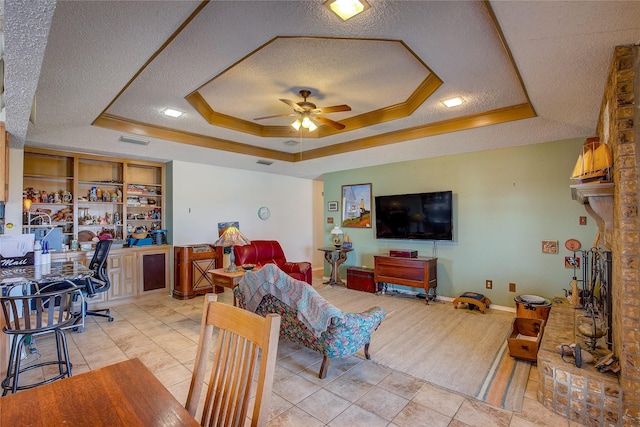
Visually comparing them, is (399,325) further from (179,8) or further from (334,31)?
(179,8)

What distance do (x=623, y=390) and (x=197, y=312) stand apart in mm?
Answer: 4454

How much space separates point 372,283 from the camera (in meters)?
5.69

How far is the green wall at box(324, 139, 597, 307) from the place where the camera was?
4.20 metres

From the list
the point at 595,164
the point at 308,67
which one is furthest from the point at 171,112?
the point at 595,164

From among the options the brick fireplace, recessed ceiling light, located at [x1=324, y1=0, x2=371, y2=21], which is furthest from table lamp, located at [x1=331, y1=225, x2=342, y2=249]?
recessed ceiling light, located at [x1=324, y1=0, x2=371, y2=21]

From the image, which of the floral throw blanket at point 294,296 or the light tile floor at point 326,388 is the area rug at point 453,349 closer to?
the light tile floor at point 326,388

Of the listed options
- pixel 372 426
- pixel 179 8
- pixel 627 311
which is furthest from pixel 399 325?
pixel 179 8

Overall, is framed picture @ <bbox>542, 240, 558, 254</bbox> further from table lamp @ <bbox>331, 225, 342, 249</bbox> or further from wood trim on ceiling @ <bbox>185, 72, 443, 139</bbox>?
table lamp @ <bbox>331, 225, 342, 249</bbox>

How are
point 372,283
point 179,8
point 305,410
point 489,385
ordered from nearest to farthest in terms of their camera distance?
1. point 179,8
2. point 305,410
3. point 489,385
4. point 372,283

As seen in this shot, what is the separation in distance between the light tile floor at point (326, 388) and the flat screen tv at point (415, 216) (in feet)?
8.47

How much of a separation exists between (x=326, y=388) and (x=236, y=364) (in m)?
1.68

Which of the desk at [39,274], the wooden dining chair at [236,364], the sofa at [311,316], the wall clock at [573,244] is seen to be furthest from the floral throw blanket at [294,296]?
the wall clock at [573,244]

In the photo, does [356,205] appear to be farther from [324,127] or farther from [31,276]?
[31,276]

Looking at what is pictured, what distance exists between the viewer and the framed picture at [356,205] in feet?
20.5
